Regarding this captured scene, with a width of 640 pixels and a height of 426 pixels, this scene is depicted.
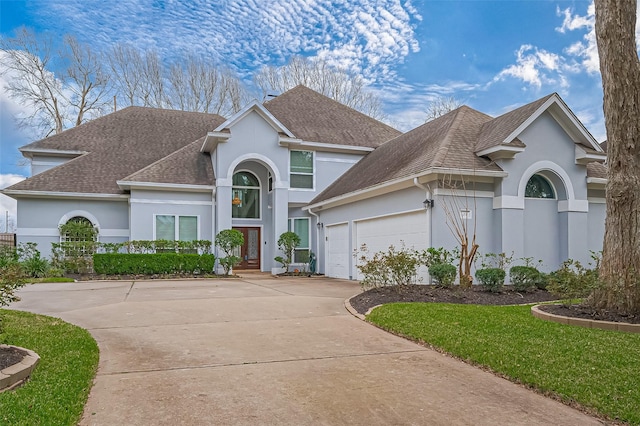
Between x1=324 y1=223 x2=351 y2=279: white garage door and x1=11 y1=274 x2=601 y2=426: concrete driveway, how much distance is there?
29.5 ft

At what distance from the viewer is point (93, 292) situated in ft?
40.0

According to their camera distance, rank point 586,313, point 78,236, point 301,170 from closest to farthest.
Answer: point 586,313
point 78,236
point 301,170

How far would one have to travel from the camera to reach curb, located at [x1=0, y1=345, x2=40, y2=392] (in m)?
4.09

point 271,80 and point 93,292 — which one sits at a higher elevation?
point 271,80

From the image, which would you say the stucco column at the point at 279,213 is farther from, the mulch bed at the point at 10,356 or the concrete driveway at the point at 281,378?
the mulch bed at the point at 10,356

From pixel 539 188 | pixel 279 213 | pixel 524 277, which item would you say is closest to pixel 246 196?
pixel 279 213

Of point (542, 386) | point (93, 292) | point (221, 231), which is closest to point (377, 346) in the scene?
point (542, 386)

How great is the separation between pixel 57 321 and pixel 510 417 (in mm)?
7083

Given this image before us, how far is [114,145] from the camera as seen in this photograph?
2195 centimetres

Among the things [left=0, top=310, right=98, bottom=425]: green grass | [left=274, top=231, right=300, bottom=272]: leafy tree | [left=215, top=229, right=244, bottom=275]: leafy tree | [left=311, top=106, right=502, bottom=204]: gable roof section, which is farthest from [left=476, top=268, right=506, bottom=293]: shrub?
[left=215, top=229, right=244, bottom=275]: leafy tree

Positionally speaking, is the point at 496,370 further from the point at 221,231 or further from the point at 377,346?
the point at 221,231

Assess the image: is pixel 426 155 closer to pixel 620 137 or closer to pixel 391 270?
pixel 391 270

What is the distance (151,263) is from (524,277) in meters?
13.0

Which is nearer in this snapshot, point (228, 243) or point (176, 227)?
point (228, 243)
